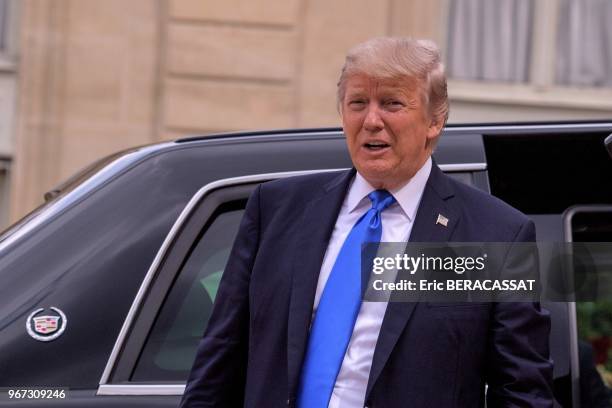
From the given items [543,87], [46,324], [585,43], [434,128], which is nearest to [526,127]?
[434,128]

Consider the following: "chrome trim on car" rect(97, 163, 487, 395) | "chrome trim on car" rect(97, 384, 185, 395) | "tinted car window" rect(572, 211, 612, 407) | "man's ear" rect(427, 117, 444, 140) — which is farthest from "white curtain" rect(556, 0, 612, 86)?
"man's ear" rect(427, 117, 444, 140)

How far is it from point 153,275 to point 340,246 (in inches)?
26.6

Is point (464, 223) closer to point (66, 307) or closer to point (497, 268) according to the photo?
point (497, 268)

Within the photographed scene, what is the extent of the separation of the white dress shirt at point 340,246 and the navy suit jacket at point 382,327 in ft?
0.08

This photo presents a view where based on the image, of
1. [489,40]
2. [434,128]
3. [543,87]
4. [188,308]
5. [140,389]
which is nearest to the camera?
[434,128]

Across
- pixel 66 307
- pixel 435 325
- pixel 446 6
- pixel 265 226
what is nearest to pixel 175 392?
pixel 66 307

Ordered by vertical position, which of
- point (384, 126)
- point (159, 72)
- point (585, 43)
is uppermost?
point (585, 43)

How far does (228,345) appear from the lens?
2947 mm

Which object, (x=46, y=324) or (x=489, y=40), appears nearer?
(x=46, y=324)

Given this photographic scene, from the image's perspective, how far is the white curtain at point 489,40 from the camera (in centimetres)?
1142

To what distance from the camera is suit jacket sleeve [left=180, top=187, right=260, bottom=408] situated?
9.64 ft

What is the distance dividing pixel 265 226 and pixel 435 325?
47 cm

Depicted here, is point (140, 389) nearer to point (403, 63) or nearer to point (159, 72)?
point (403, 63)

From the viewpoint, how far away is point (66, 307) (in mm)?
3373
